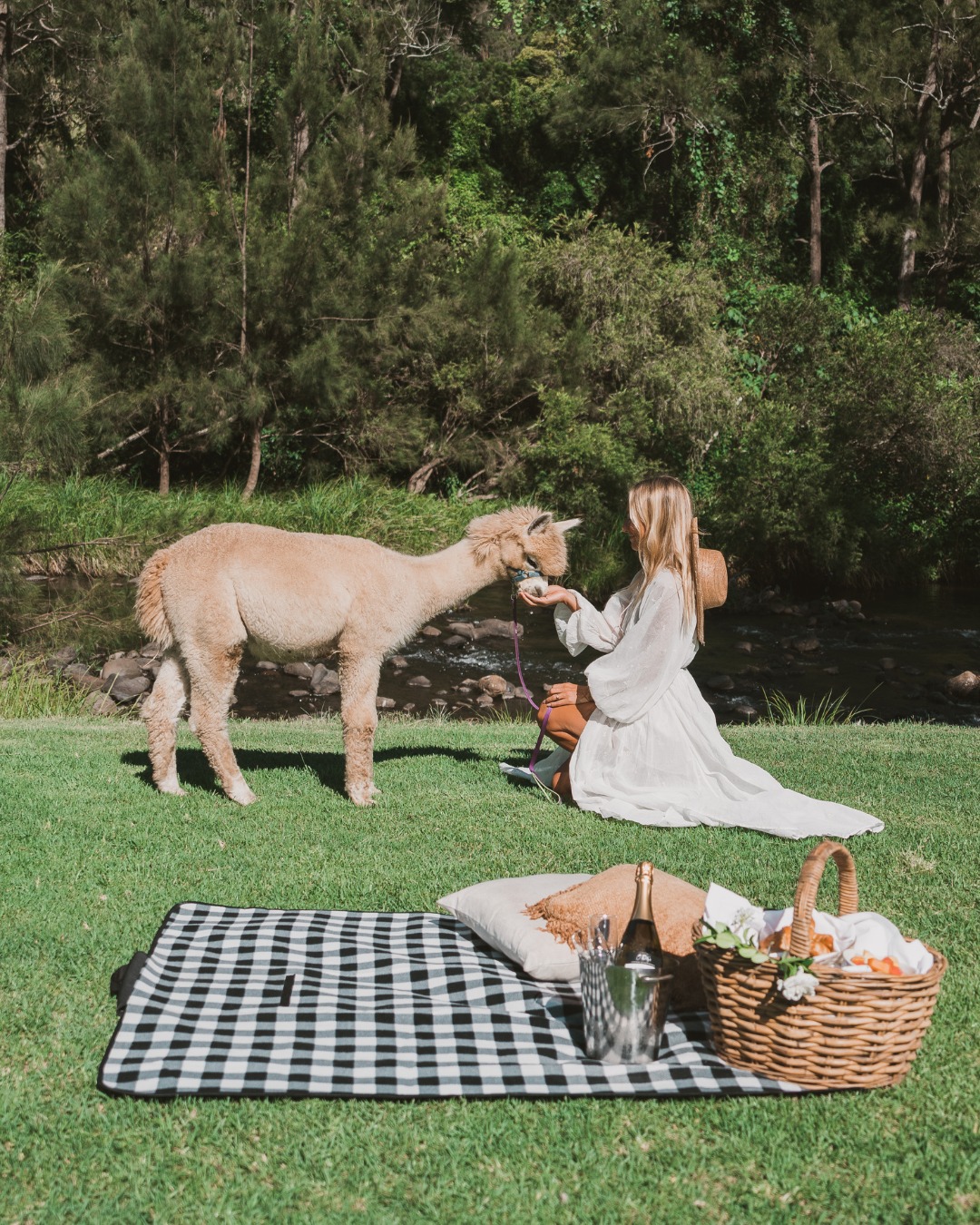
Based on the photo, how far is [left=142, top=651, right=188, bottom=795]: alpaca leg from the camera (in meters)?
6.49

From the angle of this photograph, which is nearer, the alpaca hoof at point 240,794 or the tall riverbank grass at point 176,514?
the alpaca hoof at point 240,794

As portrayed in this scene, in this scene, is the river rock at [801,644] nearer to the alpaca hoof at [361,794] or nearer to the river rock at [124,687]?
the river rock at [124,687]

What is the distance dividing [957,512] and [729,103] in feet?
46.5

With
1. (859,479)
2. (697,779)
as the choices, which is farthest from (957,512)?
(697,779)

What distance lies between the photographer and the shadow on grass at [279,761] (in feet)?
23.5

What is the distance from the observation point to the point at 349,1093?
3289mm

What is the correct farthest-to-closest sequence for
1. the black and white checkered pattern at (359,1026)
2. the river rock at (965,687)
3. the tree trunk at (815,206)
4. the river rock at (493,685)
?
the tree trunk at (815,206) → the river rock at (965,687) → the river rock at (493,685) → the black and white checkered pattern at (359,1026)

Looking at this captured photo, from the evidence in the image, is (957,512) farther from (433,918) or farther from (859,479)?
(433,918)

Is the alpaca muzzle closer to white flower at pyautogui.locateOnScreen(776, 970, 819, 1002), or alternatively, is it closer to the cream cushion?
the cream cushion

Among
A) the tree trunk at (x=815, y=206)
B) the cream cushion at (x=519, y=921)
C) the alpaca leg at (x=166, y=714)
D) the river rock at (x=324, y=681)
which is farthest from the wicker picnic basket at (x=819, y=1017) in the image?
the tree trunk at (x=815, y=206)

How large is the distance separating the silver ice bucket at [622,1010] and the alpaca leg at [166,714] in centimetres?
366

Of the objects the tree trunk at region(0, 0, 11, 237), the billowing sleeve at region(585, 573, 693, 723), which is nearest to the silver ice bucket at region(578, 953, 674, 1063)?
the billowing sleeve at region(585, 573, 693, 723)

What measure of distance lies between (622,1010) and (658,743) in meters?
3.01

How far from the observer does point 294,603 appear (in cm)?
628
